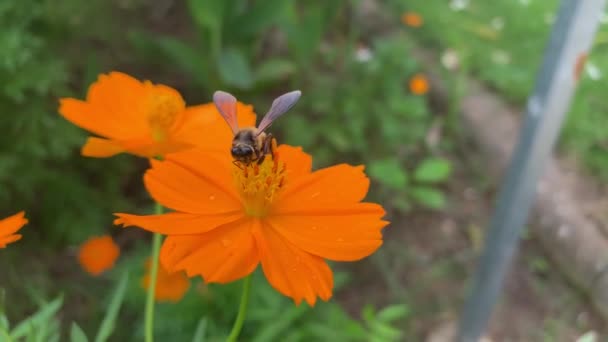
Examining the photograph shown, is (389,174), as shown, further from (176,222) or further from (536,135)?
(176,222)

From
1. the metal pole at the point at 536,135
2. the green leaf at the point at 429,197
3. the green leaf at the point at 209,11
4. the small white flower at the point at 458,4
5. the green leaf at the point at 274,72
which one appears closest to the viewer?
the metal pole at the point at 536,135

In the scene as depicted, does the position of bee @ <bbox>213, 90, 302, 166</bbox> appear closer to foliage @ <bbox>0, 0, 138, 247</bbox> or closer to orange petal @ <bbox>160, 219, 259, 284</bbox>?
orange petal @ <bbox>160, 219, 259, 284</bbox>

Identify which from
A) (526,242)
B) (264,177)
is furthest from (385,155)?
(264,177)

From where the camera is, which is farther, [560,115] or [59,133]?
[59,133]

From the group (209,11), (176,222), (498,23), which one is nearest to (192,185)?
(176,222)

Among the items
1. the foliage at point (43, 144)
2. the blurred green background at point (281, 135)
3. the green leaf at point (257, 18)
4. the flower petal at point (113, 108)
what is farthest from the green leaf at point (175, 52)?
the flower petal at point (113, 108)

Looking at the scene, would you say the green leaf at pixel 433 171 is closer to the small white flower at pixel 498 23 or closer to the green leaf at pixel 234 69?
the green leaf at pixel 234 69

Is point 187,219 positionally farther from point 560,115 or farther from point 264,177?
point 560,115

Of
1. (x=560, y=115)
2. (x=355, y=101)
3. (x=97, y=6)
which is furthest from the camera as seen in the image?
(x=355, y=101)
